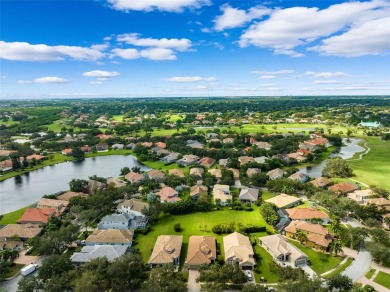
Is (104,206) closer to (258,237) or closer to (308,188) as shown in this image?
(258,237)

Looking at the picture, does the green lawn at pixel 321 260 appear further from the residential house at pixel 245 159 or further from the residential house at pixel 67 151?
the residential house at pixel 67 151

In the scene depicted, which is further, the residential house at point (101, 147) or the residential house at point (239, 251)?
the residential house at point (101, 147)

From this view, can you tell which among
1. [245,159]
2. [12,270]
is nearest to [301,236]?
[12,270]

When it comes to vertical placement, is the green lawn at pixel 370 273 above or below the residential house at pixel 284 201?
below

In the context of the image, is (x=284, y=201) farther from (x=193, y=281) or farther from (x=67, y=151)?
(x=67, y=151)

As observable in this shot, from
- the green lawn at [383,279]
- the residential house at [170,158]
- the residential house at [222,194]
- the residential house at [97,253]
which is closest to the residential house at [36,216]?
the residential house at [97,253]

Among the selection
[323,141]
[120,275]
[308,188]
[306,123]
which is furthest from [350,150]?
[120,275]
